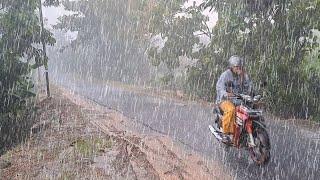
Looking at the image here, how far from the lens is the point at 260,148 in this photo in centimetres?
718

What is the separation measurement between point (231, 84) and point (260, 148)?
1.56 m

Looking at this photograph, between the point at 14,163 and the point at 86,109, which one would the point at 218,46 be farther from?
the point at 14,163

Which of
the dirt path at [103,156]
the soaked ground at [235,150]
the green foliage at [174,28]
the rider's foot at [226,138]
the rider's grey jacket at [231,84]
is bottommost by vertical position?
the dirt path at [103,156]

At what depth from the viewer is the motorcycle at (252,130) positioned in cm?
705

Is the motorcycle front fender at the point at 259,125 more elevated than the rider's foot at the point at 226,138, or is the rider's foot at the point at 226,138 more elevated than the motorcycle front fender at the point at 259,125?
the motorcycle front fender at the point at 259,125

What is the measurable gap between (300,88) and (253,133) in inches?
312

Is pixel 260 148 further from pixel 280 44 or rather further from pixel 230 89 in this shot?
pixel 280 44

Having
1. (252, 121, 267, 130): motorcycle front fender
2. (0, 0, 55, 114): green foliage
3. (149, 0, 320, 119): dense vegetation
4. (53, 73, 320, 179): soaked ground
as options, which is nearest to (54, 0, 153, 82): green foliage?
(0, 0, 55, 114): green foliage

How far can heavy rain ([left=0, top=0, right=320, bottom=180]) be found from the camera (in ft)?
24.8

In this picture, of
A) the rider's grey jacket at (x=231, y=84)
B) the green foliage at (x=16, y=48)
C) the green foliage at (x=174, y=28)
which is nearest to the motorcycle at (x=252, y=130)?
the rider's grey jacket at (x=231, y=84)

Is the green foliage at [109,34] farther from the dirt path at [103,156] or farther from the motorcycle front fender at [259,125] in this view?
the motorcycle front fender at [259,125]

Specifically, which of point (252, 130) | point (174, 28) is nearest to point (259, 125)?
point (252, 130)

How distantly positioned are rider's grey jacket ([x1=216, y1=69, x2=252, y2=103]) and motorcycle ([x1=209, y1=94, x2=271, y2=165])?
429 mm

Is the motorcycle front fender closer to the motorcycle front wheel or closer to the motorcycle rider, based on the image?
the motorcycle front wheel
